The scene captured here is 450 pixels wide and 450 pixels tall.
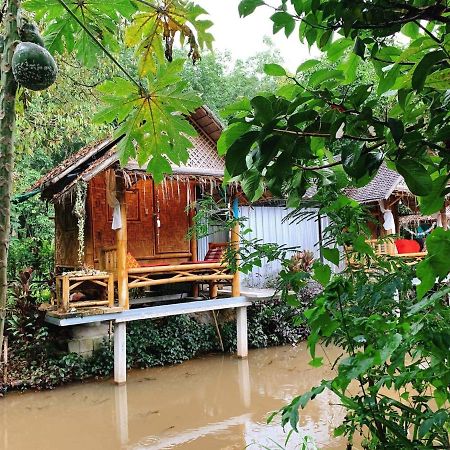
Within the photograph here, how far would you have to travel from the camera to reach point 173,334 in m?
8.56

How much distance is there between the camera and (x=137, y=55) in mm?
1822

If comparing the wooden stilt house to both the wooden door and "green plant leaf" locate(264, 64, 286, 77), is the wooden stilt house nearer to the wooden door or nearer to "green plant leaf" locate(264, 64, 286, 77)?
the wooden door

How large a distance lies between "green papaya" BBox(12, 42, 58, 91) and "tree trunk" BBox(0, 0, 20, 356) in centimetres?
2

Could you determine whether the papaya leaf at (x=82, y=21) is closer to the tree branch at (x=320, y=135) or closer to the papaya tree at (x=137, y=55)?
the papaya tree at (x=137, y=55)

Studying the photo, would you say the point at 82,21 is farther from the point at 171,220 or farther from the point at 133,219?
the point at 171,220

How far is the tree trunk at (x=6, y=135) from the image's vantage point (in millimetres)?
784

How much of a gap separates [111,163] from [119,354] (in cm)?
297

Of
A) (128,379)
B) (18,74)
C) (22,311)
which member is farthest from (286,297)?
(22,311)

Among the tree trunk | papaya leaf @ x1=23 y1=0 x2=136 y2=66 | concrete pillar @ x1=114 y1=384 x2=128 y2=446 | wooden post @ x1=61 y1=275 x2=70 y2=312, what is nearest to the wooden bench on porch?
wooden post @ x1=61 y1=275 x2=70 y2=312

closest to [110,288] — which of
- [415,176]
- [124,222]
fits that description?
[124,222]

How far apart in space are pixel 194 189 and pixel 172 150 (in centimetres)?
792

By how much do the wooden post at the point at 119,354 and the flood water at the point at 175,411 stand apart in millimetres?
155

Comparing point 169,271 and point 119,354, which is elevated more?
point 169,271

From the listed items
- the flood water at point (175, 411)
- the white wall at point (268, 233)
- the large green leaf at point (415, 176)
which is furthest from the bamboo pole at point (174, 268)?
the large green leaf at point (415, 176)
